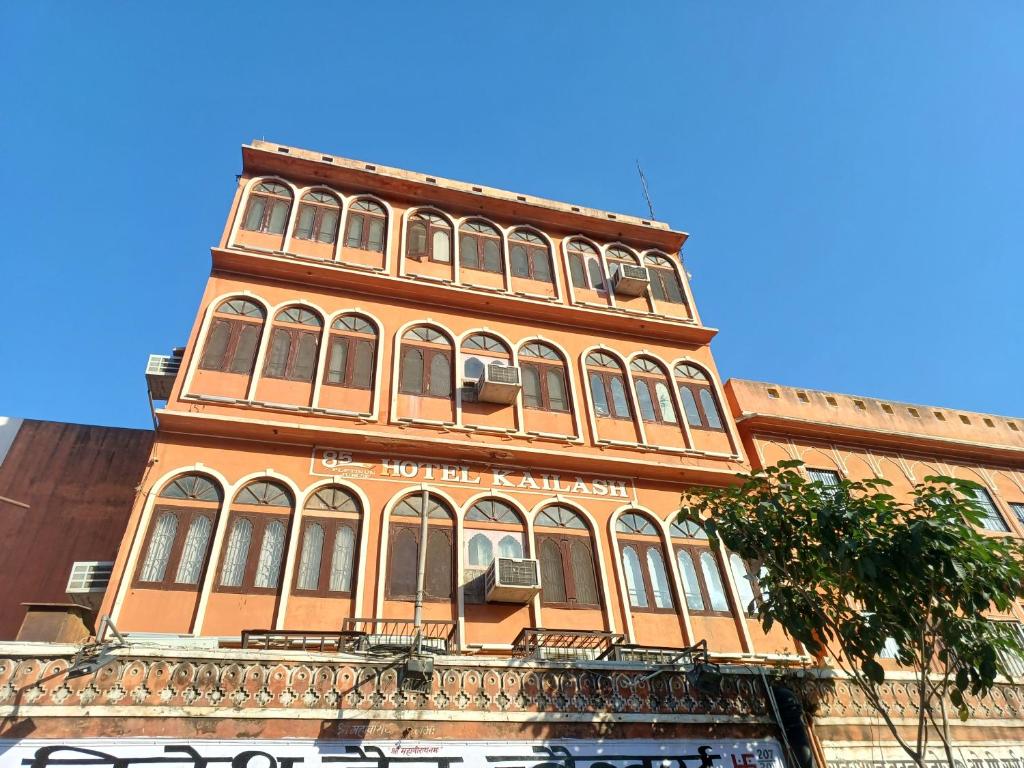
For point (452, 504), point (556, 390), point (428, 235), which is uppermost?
point (428, 235)

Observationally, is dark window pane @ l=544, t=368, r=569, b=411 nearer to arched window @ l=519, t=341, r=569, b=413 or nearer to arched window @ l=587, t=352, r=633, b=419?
arched window @ l=519, t=341, r=569, b=413

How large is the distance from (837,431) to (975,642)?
33.9 ft

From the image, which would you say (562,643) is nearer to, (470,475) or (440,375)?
(470,475)

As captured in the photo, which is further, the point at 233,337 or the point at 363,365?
the point at 363,365

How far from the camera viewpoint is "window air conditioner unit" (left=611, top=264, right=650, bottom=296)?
61.8 ft

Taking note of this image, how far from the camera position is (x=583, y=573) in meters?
13.6

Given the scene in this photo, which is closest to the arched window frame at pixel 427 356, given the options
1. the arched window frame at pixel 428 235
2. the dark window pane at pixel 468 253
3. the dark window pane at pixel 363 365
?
the dark window pane at pixel 363 365

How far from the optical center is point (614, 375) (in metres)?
17.3

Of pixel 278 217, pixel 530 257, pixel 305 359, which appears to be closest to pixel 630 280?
pixel 530 257

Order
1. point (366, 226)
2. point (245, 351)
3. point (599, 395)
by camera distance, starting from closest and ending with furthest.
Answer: point (245, 351) < point (599, 395) < point (366, 226)

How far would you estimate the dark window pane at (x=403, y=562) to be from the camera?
1230cm

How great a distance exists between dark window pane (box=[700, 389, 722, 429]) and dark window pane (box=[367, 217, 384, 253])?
879 centimetres

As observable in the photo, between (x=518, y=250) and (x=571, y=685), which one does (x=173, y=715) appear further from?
(x=518, y=250)

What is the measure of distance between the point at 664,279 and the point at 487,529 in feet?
32.3
